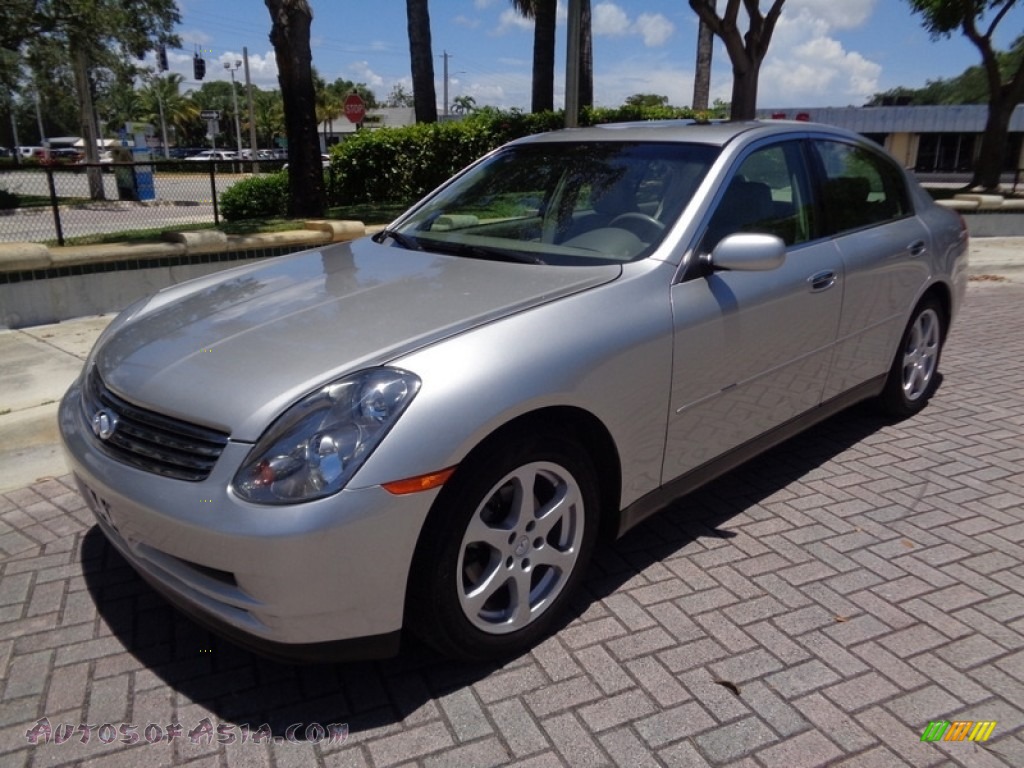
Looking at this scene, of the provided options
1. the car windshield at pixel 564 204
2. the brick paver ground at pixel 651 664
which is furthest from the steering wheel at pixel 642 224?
the brick paver ground at pixel 651 664

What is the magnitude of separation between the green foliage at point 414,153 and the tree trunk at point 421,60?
7.95ft

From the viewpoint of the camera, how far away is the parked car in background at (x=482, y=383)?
2.19m

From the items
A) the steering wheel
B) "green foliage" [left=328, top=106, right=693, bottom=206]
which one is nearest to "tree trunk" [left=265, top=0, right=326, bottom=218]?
"green foliage" [left=328, top=106, right=693, bottom=206]

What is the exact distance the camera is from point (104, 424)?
101 inches

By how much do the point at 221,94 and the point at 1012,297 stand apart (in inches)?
4721

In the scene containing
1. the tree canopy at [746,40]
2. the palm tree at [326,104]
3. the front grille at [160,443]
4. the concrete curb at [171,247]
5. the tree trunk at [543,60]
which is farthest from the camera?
the palm tree at [326,104]

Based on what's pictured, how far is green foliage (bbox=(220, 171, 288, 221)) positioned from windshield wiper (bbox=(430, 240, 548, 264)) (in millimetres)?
11777

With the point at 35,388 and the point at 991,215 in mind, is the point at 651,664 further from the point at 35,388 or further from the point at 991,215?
the point at 991,215

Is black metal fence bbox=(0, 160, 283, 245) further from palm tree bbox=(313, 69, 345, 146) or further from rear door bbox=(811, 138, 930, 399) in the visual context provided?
palm tree bbox=(313, 69, 345, 146)

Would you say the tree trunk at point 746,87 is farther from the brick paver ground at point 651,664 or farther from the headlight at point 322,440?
the headlight at point 322,440

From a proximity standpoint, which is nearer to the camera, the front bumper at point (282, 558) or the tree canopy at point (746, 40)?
the front bumper at point (282, 558)

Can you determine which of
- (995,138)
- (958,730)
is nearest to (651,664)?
(958,730)

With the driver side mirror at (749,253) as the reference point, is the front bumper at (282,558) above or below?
below

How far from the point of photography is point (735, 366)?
324 cm
